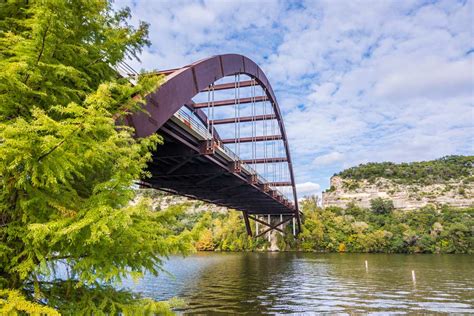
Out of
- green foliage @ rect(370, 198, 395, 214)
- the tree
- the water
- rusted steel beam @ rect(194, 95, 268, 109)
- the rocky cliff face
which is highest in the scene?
rusted steel beam @ rect(194, 95, 268, 109)

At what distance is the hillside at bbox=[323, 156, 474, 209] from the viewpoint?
8050cm

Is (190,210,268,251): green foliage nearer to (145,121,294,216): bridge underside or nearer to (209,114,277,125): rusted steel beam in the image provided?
(209,114,277,125): rusted steel beam

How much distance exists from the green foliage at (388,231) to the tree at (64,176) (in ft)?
196

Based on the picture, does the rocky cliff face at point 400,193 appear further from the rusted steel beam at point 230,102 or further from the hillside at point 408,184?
the rusted steel beam at point 230,102

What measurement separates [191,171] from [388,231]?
49.7 meters

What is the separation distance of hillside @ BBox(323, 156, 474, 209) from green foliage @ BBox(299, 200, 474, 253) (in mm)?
10652

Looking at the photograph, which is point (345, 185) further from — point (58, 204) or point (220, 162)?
point (58, 204)

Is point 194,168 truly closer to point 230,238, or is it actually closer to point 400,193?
point 230,238

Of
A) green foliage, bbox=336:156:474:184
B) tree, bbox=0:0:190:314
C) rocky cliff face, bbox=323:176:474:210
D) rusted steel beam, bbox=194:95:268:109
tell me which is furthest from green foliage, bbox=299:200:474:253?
tree, bbox=0:0:190:314

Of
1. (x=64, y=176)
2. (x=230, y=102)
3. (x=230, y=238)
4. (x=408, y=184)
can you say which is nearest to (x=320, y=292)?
(x=64, y=176)

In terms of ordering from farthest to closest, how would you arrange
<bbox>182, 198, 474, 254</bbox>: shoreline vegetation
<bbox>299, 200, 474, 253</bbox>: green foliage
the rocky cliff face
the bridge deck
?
the rocky cliff face → <bbox>182, 198, 474, 254</bbox>: shoreline vegetation → <bbox>299, 200, 474, 253</bbox>: green foliage → the bridge deck

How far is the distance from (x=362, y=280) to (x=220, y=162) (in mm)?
12623

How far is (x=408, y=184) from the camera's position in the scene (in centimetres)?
9362

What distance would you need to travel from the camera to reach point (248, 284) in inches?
795
